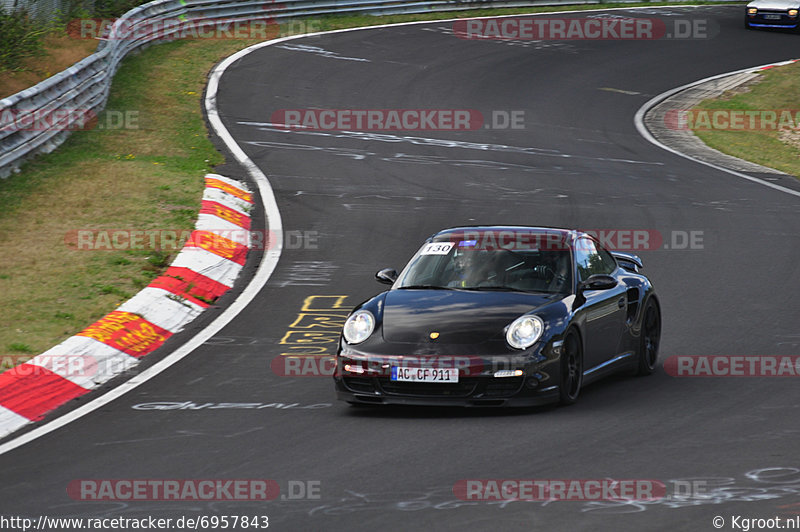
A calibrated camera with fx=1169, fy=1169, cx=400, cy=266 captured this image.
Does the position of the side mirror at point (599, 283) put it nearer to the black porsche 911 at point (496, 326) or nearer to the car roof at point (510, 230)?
the black porsche 911 at point (496, 326)

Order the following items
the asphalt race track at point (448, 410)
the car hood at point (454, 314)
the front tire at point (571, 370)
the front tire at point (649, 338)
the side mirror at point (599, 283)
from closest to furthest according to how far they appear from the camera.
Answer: the asphalt race track at point (448, 410), the car hood at point (454, 314), the front tire at point (571, 370), the side mirror at point (599, 283), the front tire at point (649, 338)

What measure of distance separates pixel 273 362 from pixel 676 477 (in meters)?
4.47

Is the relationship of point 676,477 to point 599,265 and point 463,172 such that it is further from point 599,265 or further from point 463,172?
point 463,172

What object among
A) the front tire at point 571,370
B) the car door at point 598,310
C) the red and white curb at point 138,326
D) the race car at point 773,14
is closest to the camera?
the front tire at point 571,370

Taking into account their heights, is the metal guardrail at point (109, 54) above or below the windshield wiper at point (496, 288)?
above

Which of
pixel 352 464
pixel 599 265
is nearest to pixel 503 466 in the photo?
pixel 352 464

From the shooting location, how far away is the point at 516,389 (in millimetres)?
8531

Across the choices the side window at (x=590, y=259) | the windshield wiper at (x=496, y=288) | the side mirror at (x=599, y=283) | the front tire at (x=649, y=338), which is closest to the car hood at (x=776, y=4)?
the front tire at (x=649, y=338)

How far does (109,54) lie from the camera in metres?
23.4

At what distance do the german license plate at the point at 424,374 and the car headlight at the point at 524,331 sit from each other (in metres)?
0.50

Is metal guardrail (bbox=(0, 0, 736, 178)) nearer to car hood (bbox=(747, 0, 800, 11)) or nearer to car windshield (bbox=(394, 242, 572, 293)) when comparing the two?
car hood (bbox=(747, 0, 800, 11))

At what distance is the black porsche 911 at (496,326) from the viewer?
8.54m

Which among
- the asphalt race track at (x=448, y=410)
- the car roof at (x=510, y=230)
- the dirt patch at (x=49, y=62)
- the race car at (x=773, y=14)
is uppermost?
the race car at (x=773, y=14)

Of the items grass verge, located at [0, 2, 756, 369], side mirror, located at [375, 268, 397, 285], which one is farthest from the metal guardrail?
side mirror, located at [375, 268, 397, 285]
